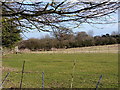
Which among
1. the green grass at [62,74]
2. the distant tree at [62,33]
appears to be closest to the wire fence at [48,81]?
the green grass at [62,74]

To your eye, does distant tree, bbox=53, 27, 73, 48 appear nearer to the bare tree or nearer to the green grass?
the bare tree

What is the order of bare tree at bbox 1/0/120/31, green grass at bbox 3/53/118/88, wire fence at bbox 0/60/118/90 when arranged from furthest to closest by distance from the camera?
green grass at bbox 3/53/118/88 < wire fence at bbox 0/60/118/90 < bare tree at bbox 1/0/120/31

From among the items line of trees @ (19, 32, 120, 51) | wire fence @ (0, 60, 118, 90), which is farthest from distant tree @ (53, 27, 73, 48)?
wire fence @ (0, 60, 118, 90)

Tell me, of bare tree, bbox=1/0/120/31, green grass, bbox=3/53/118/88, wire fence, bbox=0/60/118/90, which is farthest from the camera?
green grass, bbox=3/53/118/88

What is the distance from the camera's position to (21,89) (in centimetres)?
651

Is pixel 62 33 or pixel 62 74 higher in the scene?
pixel 62 33

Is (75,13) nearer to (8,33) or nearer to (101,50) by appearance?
(8,33)

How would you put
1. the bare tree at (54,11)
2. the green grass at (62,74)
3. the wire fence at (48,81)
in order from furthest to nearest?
1. the green grass at (62,74)
2. the wire fence at (48,81)
3. the bare tree at (54,11)

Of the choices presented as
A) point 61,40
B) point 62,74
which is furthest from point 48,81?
point 61,40

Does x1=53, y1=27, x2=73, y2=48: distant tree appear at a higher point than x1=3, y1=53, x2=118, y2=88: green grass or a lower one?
higher

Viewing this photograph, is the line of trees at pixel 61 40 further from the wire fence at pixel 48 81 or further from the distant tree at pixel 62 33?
the wire fence at pixel 48 81

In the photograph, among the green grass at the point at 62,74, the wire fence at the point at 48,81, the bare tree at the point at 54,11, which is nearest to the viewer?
the bare tree at the point at 54,11

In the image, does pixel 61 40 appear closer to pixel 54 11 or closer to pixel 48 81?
pixel 54 11

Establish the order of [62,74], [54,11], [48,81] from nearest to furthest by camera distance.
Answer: [54,11] < [48,81] < [62,74]
